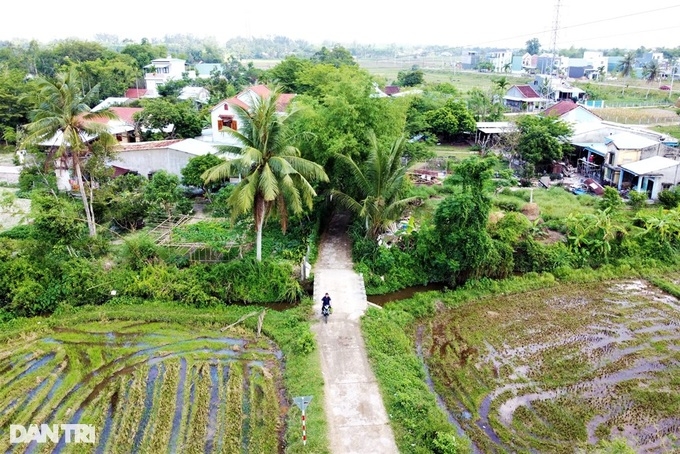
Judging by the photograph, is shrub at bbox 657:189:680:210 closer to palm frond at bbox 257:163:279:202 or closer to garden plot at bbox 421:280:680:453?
garden plot at bbox 421:280:680:453

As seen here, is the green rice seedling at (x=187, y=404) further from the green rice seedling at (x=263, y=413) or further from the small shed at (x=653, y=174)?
the small shed at (x=653, y=174)

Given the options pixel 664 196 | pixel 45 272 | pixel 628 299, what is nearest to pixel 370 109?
pixel 628 299

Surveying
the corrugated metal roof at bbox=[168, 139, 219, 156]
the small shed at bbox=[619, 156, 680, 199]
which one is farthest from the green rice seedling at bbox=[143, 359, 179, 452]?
the small shed at bbox=[619, 156, 680, 199]

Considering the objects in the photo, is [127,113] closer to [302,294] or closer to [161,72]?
[302,294]

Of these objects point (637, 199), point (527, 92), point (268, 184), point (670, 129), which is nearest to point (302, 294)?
point (268, 184)

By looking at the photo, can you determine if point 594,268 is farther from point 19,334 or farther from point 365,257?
point 19,334

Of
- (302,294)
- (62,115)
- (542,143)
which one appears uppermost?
(62,115)

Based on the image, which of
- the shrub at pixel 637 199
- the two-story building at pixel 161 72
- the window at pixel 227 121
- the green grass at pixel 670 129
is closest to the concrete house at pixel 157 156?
the window at pixel 227 121
